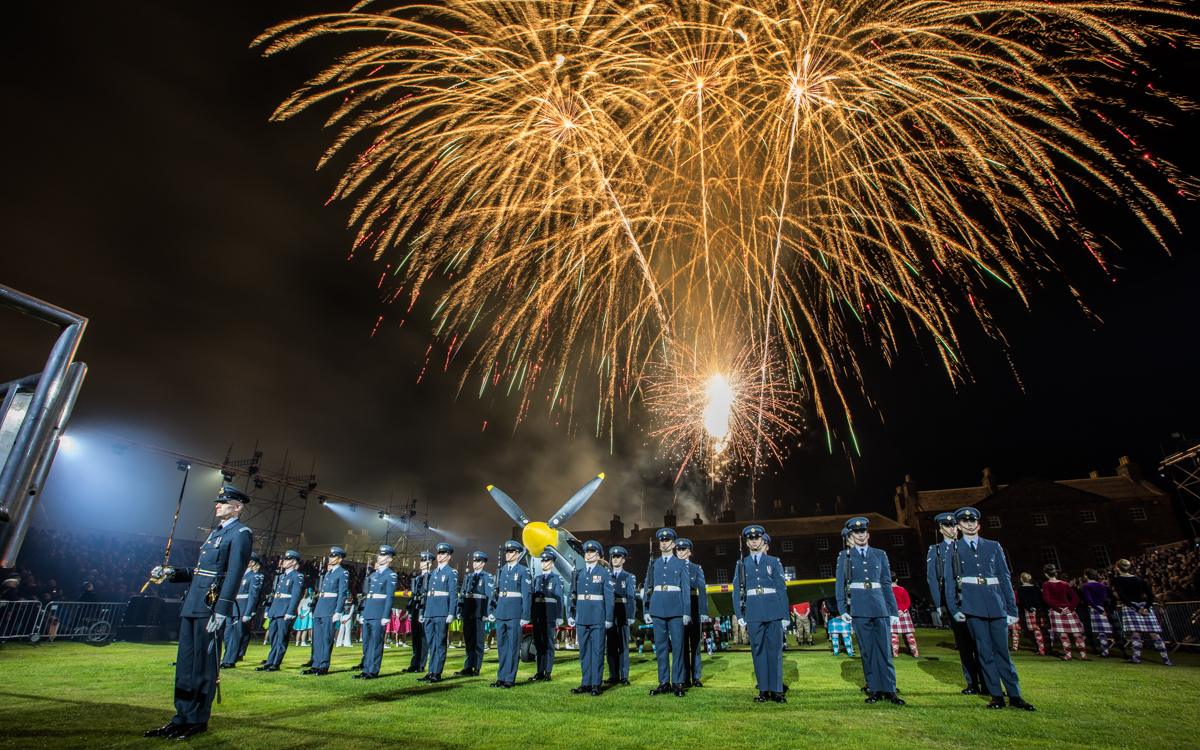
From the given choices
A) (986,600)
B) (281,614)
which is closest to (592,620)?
(986,600)

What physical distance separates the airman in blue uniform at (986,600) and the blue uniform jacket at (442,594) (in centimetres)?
872

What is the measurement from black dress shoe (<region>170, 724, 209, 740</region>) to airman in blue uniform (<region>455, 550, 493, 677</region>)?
261 inches

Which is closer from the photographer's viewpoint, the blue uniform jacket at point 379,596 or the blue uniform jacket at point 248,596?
the blue uniform jacket at point 379,596

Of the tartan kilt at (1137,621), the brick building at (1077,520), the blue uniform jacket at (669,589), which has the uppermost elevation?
the brick building at (1077,520)

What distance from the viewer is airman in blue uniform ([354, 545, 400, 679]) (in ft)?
34.6

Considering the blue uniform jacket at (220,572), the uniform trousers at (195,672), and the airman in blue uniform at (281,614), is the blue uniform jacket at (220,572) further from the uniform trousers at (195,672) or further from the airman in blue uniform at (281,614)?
the airman in blue uniform at (281,614)

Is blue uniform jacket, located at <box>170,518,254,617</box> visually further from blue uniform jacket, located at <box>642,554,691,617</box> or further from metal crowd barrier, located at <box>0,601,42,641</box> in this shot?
metal crowd barrier, located at <box>0,601,42,641</box>

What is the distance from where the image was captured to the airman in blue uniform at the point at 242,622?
40.2 ft

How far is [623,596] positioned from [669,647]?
254 cm

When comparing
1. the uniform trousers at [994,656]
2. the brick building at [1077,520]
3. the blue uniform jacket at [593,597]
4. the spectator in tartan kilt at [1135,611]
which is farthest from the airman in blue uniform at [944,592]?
the brick building at [1077,520]

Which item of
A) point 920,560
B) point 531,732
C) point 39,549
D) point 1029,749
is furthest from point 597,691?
point 920,560

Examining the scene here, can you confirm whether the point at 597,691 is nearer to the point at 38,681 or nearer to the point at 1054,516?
the point at 38,681

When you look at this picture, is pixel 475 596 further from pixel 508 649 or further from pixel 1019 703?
pixel 1019 703

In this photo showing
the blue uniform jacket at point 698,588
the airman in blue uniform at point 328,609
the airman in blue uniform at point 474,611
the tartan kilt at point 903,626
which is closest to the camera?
the blue uniform jacket at point 698,588
